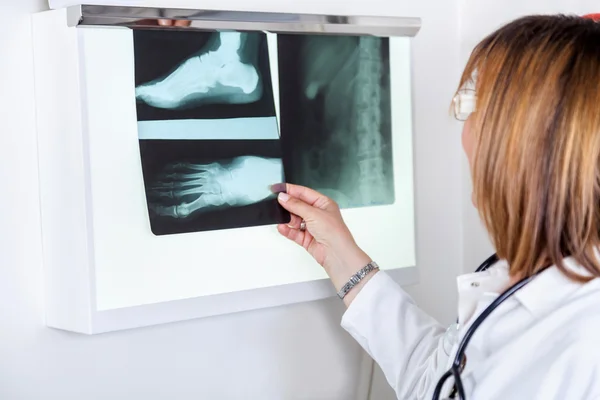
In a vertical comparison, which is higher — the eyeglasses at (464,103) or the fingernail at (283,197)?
the eyeglasses at (464,103)

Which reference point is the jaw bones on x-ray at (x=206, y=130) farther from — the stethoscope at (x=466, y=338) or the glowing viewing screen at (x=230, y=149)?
the stethoscope at (x=466, y=338)

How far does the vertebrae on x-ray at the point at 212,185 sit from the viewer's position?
44.6 inches

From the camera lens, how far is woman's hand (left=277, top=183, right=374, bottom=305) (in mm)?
1248

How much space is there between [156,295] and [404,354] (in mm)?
407

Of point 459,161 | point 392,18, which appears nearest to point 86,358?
point 392,18

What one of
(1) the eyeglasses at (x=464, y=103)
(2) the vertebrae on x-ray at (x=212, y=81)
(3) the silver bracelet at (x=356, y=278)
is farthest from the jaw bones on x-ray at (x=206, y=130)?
(1) the eyeglasses at (x=464, y=103)

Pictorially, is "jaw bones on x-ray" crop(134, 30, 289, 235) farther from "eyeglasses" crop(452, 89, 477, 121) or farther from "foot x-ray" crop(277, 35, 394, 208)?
"eyeglasses" crop(452, 89, 477, 121)

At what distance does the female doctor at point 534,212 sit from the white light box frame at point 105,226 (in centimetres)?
36

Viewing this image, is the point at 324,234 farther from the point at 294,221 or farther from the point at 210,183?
the point at 210,183

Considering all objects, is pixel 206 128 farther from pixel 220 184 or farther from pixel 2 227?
pixel 2 227

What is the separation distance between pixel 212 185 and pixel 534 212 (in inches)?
18.3

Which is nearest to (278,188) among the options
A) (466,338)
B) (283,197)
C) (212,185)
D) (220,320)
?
(283,197)

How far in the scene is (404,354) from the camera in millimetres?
1255

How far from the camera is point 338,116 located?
51.4 inches
